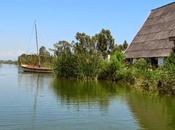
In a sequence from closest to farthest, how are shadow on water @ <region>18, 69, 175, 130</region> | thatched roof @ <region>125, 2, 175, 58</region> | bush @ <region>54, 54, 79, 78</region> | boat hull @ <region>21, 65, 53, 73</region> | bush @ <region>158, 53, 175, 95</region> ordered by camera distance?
shadow on water @ <region>18, 69, 175, 130</region>
bush @ <region>158, 53, 175, 95</region>
thatched roof @ <region>125, 2, 175, 58</region>
bush @ <region>54, 54, 79, 78</region>
boat hull @ <region>21, 65, 53, 73</region>

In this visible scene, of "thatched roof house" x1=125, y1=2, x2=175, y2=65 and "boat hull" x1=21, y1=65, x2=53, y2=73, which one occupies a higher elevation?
"thatched roof house" x1=125, y1=2, x2=175, y2=65

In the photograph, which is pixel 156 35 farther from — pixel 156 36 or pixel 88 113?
pixel 88 113

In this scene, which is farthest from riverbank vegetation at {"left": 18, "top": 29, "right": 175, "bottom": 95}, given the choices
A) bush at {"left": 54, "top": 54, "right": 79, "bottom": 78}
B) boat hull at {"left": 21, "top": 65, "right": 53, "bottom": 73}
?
boat hull at {"left": 21, "top": 65, "right": 53, "bottom": 73}

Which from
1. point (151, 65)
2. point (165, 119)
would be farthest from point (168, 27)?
point (165, 119)

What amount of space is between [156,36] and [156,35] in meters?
0.22

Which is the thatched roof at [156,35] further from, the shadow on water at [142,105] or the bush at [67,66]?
the shadow on water at [142,105]

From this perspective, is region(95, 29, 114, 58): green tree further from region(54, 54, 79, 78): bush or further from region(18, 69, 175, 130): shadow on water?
region(18, 69, 175, 130): shadow on water

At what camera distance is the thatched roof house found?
128ft

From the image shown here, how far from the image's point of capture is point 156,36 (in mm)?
41938

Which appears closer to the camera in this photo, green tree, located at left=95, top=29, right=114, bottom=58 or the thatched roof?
the thatched roof

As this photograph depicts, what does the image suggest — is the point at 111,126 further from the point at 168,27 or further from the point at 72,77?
the point at 72,77

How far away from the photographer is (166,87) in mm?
28219

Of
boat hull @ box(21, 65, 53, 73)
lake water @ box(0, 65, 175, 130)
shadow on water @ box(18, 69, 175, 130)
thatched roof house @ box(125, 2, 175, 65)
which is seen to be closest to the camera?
lake water @ box(0, 65, 175, 130)

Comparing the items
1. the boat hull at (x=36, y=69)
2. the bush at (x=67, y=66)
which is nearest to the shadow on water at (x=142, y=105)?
the bush at (x=67, y=66)
